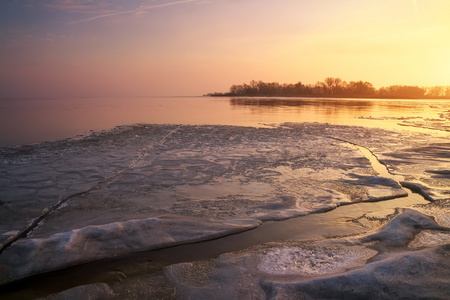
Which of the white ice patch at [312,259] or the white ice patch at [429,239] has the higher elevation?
the white ice patch at [429,239]

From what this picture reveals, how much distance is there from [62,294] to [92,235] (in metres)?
1.05

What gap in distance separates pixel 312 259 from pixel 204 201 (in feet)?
7.55

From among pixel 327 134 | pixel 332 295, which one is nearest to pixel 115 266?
pixel 332 295

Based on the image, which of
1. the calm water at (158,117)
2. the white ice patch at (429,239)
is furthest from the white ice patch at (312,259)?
the calm water at (158,117)

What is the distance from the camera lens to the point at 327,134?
13.6m

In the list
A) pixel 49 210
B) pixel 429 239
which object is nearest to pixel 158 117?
pixel 49 210

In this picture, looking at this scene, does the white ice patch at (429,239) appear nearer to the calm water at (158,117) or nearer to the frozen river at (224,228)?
the frozen river at (224,228)

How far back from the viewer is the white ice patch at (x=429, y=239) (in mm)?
3230

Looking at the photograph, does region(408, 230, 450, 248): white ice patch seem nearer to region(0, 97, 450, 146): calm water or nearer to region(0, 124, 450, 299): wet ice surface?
region(0, 124, 450, 299): wet ice surface

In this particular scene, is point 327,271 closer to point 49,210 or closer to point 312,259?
point 312,259

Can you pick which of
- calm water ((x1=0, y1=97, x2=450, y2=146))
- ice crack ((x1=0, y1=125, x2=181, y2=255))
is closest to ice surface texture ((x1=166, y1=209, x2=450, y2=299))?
ice crack ((x1=0, y1=125, x2=181, y2=255))

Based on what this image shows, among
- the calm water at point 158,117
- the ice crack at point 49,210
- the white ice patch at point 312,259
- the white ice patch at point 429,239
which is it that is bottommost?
the white ice patch at point 312,259

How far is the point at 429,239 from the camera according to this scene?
3371 mm

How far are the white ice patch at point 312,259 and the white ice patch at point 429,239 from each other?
2.00 feet
